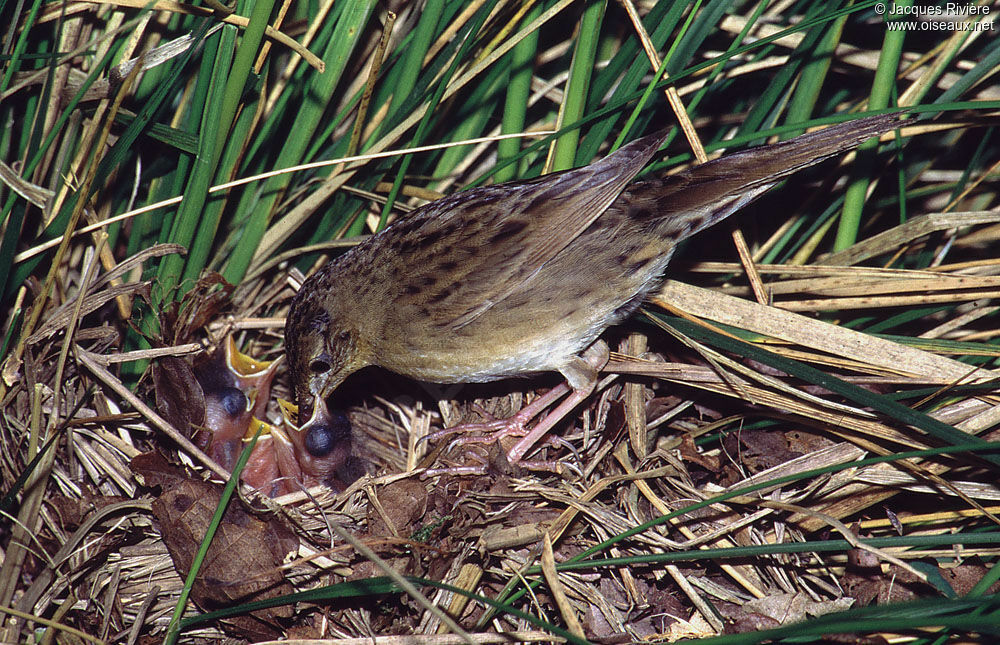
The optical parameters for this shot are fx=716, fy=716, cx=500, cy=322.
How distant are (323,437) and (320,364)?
378 millimetres

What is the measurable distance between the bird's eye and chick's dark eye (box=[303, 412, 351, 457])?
0.27 meters

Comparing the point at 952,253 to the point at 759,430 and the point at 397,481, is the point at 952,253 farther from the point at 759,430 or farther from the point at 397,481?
the point at 397,481

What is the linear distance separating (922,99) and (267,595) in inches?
151

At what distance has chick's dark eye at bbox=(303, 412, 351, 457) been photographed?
368cm

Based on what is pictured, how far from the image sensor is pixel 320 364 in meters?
3.74

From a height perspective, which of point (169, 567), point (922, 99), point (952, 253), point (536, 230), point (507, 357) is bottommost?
point (169, 567)

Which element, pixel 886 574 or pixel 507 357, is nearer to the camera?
pixel 886 574

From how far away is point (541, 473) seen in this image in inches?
142

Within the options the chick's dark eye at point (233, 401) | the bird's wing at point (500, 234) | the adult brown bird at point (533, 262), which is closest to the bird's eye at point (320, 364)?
the adult brown bird at point (533, 262)

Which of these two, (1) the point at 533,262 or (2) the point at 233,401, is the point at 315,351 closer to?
(2) the point at 233,401

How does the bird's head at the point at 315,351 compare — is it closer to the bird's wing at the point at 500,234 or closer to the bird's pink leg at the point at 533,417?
the bird's wing at the point at 500,234

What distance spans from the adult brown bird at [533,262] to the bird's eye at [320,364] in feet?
0.40

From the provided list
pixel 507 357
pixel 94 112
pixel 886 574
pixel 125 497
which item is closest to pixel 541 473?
pixel 507 357

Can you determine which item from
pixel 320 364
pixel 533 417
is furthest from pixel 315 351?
pixel 533 417
